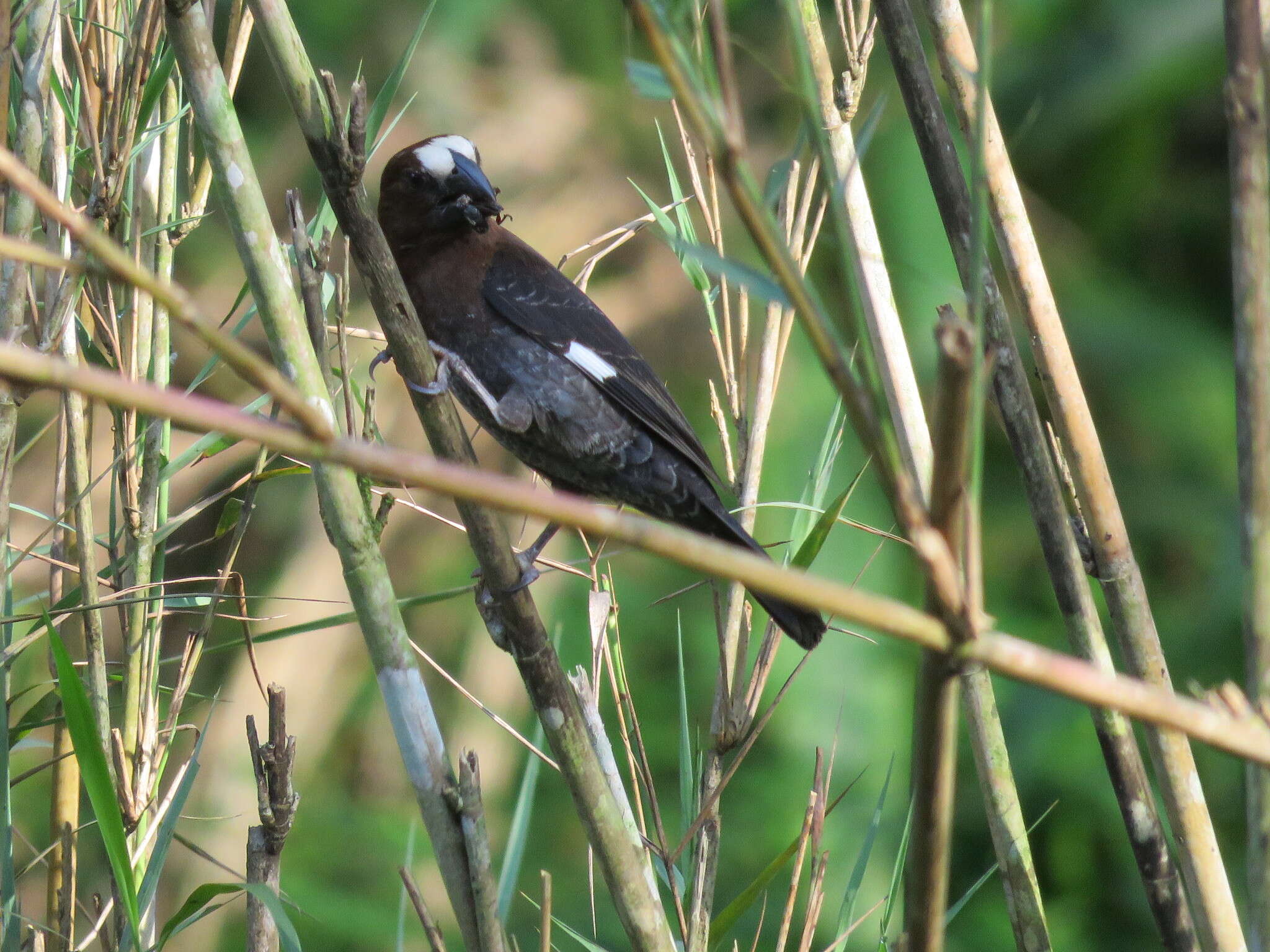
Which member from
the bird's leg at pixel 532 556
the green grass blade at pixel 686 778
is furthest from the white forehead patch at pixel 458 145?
the green grass blade at pixel 686 778

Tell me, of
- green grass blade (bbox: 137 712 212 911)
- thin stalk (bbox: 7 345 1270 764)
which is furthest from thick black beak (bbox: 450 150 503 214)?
thin stalk (bbox: 7 345 1270 764)

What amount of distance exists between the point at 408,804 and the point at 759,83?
10.5 feet

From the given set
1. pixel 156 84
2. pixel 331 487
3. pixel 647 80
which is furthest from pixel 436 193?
pixel 647 80

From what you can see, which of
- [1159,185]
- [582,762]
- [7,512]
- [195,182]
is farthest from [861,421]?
[1159,185]

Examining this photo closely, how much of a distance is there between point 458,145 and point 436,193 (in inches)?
4.8

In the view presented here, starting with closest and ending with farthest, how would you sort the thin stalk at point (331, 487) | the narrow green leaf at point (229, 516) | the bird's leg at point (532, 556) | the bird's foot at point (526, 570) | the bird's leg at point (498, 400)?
the thin stalk at point (331, 487) < the narrow green leaf at point (229, 516) < the bird's foot at point (526, 570) < the bird's leg at point (532, 556) < the bird's leg at point (498, 400)

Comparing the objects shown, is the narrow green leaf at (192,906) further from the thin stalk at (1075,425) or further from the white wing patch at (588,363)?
the white wing patch at (588,363)

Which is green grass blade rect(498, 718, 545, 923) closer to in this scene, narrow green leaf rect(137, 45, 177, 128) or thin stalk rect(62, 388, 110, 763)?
thin stalk rect(62, 388, 110, 763)

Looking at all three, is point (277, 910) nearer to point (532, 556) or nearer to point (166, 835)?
point (166, 835)

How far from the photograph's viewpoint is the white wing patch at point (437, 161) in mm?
2240

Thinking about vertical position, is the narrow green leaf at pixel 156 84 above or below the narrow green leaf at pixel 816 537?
above

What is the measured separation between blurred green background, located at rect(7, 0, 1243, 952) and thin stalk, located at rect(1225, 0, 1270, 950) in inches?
82.7

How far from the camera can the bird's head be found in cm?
222

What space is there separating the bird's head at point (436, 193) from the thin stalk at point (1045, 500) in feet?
3.70
